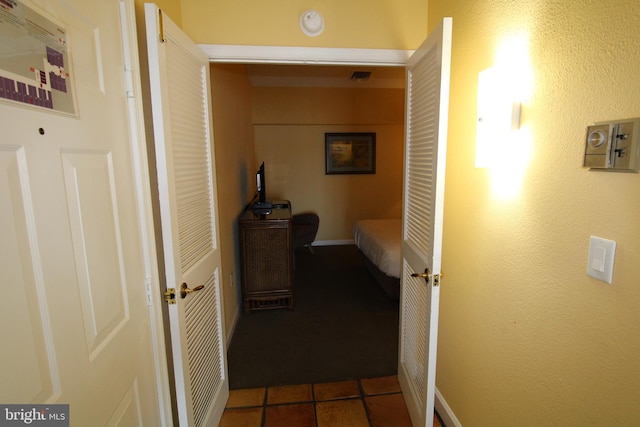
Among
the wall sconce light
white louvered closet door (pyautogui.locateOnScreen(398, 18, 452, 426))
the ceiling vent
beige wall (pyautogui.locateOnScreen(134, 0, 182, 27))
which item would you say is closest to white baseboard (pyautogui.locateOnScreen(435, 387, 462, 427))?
white louvered closet door (pyautogui.locateOnScreen(398, 18, 452, 426))

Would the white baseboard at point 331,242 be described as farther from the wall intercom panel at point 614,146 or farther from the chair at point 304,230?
the wall intercom panel at point 614,146

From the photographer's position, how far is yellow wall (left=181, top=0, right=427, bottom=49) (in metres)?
1.68

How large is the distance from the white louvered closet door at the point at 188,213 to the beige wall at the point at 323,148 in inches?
140

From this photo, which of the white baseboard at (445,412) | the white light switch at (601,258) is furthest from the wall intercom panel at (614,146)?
the white baseboard at (445,412)

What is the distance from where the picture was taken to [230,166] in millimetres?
3037

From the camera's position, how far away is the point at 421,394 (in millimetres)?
1600

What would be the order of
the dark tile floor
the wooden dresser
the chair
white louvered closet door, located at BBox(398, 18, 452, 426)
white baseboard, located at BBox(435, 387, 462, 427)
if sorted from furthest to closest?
1. the chair
2. the wooden dresser
3. the dark tile floor
4. white baseboard, located at BBox(435, 387, 462, 427)
5. white louvered closet door, located at BBox(398, 18, 452, 426)

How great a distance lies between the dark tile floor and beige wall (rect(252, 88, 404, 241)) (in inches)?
141

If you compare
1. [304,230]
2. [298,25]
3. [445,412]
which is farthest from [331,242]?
[298,25]

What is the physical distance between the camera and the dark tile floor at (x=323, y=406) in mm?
1797

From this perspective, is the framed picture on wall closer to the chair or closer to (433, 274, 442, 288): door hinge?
the chair

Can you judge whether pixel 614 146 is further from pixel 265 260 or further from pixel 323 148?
pixel 323 148

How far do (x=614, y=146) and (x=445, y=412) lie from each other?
1.64 meters

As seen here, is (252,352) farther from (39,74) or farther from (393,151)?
(393,151)
